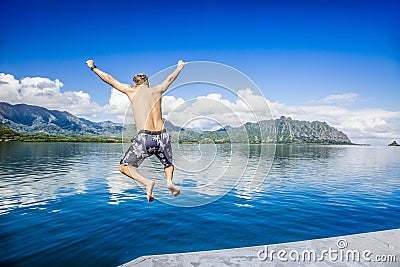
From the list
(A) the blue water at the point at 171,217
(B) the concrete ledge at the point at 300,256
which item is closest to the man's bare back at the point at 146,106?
(A) the blue water at the point at 171,217

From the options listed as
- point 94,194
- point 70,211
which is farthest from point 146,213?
point 94,194

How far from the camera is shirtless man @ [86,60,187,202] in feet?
18.8

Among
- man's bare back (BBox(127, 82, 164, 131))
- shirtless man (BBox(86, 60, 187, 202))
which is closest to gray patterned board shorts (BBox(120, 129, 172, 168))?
shirtless man (BBox(86, 60, 187, 202))

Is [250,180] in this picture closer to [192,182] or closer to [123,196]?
[192,182]

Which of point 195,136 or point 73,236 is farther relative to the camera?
point 73,236

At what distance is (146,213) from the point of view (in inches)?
709

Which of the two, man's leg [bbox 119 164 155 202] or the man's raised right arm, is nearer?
the man's raised right arm

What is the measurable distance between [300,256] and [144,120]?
466 centimetres

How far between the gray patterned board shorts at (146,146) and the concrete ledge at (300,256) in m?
2.39

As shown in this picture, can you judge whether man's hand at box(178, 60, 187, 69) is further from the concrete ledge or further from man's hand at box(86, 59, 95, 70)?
the concrete ledge

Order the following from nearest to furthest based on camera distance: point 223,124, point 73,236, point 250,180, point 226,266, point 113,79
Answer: point 113,79, point 226,266, point 223,124, point 73,236, point 250,180

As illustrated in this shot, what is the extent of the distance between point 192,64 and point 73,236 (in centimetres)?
1096

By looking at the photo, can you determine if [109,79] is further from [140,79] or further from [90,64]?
[140,79]

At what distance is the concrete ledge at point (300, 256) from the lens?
21.6 ft
